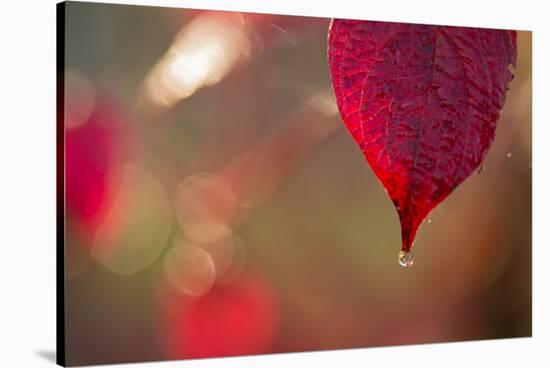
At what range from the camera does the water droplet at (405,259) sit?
6.14m

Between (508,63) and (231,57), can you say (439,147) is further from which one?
(231,57)

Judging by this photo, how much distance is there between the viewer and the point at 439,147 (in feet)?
20.2

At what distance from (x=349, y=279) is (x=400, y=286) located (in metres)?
0.35

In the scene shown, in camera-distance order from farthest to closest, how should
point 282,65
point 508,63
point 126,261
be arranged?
1. point 508,63
2. point 282,65
3. point 126,261

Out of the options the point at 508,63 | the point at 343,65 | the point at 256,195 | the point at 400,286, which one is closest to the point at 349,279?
the point at 400,286

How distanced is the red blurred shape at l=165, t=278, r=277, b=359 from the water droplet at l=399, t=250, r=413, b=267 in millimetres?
831

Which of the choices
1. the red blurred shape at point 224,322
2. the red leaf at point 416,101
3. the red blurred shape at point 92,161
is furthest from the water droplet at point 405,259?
the red blurred shape at point 92,161

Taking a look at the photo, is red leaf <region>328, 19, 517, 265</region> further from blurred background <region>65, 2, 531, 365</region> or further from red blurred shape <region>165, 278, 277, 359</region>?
red blurred shape <region>165, 278, 277, 359</region>

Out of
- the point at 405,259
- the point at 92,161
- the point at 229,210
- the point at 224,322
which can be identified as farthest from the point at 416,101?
the point at 92,161

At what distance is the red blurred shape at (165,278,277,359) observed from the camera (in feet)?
18.3

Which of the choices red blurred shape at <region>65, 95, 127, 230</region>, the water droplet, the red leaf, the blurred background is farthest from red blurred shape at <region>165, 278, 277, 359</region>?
the red leaf

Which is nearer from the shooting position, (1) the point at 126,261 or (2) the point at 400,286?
(1) the point at 126,261

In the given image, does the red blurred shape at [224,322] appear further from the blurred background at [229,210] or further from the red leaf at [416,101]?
the red leaf at [416,101]

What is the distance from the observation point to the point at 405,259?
20.2 feet
